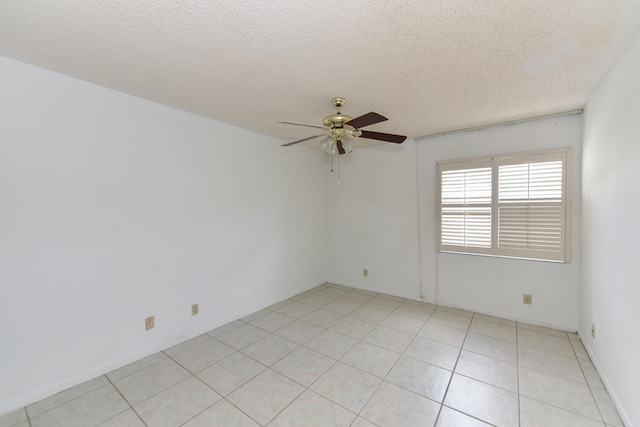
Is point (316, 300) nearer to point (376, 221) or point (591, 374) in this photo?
point (376, 221)

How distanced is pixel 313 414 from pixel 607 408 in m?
1.95

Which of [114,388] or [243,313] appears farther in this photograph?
[243,313]

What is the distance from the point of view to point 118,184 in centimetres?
222

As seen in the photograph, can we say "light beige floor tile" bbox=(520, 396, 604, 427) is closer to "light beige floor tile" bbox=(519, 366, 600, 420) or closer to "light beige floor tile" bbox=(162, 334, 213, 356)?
"light beige floor tile" bbox=(519, 366, 600, 420)

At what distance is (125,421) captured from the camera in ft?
5.47

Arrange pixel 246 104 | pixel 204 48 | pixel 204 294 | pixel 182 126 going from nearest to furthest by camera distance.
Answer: pixel 204 48 → pixel 246 104 → pixel 182 126 → pixel 204 294

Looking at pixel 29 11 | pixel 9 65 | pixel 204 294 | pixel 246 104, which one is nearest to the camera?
pixel 29 11

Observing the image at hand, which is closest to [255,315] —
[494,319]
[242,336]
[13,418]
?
[242,336]

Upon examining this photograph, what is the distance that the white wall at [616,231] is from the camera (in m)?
1.51

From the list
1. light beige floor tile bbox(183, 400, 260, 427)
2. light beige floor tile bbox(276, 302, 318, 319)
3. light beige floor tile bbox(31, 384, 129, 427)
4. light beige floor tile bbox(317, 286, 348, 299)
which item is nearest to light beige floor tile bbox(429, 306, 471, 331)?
light beige floor tile bbox(317, 286, 348, 299)

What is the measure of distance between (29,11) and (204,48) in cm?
80

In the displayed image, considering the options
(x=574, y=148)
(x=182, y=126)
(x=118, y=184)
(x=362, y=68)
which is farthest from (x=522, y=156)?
(x=118, y=184)

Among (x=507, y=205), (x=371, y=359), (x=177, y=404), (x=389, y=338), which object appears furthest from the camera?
(x=507, y=205)

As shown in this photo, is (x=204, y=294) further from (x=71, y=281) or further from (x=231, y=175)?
(x=231, y=175)
